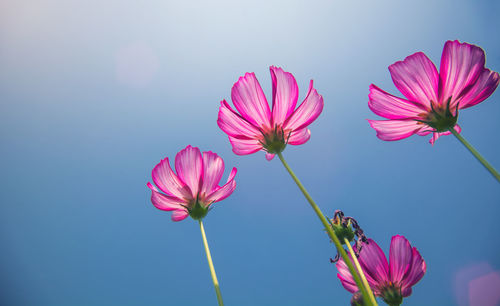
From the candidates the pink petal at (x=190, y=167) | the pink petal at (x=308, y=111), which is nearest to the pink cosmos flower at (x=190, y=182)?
the pink petal at (x=190, y=167)

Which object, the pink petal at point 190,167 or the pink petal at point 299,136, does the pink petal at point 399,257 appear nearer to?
the pink petal at point 299,136

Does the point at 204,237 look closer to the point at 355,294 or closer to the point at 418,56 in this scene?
the point at 355,294

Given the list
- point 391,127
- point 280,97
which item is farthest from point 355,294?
point 280,97

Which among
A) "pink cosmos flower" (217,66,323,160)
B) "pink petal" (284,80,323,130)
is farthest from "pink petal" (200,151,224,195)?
"pink petal" (284,80,323,130)

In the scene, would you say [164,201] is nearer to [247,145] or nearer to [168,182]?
[168,182]

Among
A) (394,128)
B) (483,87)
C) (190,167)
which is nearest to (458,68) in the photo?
(483,87)
